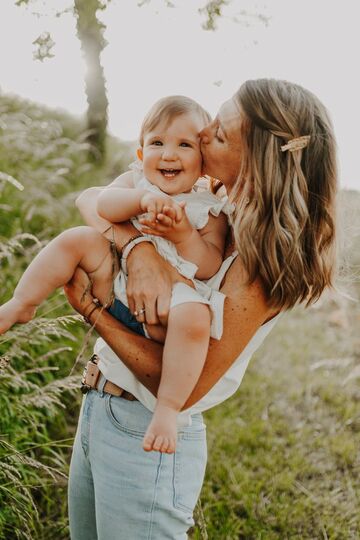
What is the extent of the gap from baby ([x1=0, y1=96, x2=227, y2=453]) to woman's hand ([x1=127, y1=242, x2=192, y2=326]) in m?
0.02

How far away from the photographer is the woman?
1.65 metres

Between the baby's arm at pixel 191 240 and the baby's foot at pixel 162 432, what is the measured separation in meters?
0.44

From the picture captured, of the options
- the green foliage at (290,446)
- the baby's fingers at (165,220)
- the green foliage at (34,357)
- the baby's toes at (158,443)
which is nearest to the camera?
the baby's toes at (158,443)

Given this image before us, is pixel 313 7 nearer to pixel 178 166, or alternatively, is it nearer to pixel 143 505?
pixel 178 166

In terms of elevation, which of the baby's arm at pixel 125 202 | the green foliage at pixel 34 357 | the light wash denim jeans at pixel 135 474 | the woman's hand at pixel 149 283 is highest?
the baby's arm at pixel 125 202

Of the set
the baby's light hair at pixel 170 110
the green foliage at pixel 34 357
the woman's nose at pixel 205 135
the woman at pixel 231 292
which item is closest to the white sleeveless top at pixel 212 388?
the woman at pixel 231 292

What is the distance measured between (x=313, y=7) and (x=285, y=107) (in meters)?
3.58

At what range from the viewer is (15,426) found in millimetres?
2805

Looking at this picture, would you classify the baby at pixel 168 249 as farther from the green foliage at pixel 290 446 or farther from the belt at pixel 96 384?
the green foliage at pixel 290 446

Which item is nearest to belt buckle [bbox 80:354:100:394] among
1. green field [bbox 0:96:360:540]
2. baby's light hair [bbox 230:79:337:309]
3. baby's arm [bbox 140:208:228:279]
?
green field [bbox 0:96:360:540]

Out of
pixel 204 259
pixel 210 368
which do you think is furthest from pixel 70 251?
pixel 210 368

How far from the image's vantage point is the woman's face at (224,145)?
5.91 feet

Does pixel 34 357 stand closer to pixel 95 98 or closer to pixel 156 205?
pixel 156 205

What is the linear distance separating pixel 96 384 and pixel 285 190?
845 millimetres
